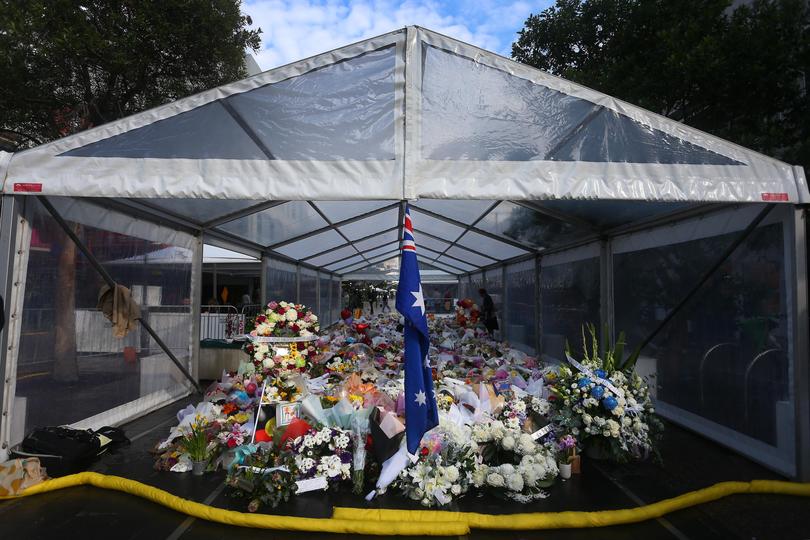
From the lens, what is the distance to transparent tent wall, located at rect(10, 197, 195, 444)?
417cm

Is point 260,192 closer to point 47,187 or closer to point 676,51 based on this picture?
point 47,187

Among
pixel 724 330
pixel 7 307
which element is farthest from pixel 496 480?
pixel 7 307

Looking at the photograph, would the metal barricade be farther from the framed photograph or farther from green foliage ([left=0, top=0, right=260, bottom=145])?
the framed photograph

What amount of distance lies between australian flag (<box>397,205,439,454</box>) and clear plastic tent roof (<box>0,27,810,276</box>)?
25.9 inches

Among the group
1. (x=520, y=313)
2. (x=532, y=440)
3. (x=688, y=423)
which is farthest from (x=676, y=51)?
(x=532, y=440)

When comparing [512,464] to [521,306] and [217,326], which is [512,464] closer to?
[521,306]

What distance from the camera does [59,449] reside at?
153 inches

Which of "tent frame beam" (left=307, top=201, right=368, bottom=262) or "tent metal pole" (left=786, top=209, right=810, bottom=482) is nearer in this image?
"tent metal pole" (left=786, top=209, right=810, bottom=482)

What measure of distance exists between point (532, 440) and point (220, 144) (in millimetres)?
3525

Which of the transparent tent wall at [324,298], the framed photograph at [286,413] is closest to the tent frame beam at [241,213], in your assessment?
the framed photograph at [286,413]

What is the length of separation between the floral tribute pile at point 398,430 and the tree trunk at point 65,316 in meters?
1.16

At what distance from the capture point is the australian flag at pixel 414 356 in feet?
11.5

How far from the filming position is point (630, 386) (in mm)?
4375

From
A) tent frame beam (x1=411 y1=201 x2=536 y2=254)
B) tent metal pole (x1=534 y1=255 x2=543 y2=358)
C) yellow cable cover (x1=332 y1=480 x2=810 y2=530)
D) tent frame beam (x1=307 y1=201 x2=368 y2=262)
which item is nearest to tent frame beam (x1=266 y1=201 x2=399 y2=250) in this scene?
tent frame beam (x1=307 y1=201 x2=368 y2=262)
